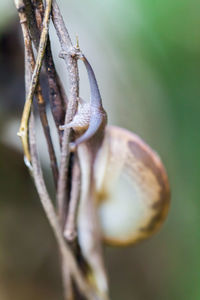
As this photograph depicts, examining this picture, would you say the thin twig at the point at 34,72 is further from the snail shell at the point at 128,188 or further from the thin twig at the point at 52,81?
the snail shell at the point at 128,188

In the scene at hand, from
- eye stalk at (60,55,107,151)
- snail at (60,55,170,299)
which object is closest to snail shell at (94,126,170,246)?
snail at (60,55,170,299)

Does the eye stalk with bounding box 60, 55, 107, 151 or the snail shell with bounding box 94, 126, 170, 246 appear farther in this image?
the snail shell with bounding box 94, 126, 170, 246

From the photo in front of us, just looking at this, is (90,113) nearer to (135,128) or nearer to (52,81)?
(52,81)

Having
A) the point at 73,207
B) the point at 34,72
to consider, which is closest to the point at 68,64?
the point at 34,72

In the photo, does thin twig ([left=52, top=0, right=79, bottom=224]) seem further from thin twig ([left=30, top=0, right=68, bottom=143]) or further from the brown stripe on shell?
the brown stripe on shell

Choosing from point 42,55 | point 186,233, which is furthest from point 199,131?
point 42,55

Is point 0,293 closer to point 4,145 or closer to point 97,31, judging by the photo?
point 4,145

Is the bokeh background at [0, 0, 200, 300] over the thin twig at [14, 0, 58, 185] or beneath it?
beneath
